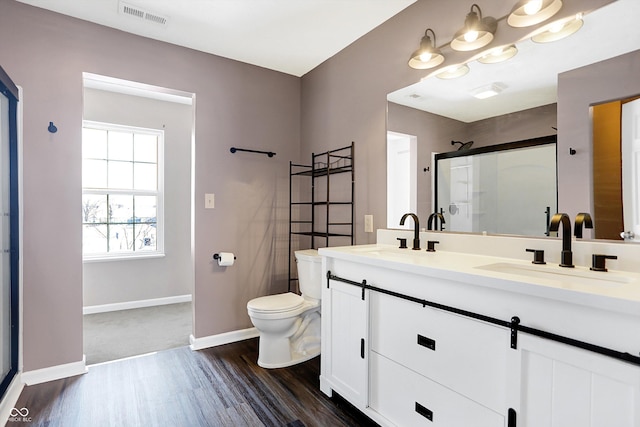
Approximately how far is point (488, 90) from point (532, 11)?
38 cm

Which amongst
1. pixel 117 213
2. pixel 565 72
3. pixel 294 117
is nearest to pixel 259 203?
pixel 294 117

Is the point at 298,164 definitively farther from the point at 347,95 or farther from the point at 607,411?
the point at 607,411

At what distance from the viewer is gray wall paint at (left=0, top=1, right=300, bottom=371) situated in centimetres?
222

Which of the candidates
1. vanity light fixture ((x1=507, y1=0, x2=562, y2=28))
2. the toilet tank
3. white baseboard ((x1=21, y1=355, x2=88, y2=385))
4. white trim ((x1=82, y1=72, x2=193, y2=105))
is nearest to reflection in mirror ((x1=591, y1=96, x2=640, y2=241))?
vanity light fixture ((x1=507, y1=0, x2=562, y2=28))

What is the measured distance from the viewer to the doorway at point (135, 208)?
3.63m

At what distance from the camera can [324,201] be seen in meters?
3.05

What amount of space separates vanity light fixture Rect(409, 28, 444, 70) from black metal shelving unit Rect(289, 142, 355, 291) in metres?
0.79

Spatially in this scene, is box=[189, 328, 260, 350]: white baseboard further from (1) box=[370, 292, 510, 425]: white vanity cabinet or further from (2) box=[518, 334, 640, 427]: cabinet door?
(2) box=[518, 334, 640, 427]: cabinet door

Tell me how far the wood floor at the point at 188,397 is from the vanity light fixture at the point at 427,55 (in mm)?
2040

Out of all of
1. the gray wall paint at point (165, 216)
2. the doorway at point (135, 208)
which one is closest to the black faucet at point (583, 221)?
the doorway at point (135, 208)

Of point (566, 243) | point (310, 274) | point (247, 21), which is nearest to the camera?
point (566, 243)

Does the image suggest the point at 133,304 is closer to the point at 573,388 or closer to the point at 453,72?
the point at 453,72

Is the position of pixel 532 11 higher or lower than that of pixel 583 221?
higher

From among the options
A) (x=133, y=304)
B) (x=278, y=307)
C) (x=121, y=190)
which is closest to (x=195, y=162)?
(x=278, y=307)
